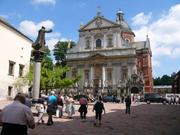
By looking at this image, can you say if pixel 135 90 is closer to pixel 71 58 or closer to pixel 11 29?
pixel 71 58

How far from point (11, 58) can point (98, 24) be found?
1257 inches

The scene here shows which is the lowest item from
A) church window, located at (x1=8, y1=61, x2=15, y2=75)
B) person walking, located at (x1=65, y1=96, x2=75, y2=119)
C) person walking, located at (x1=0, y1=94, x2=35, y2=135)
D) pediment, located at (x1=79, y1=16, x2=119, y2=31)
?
person walking, located at (x1=65, y1=96, x2=75, y2=119)

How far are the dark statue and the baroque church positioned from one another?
125 ft

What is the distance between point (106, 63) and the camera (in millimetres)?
62500

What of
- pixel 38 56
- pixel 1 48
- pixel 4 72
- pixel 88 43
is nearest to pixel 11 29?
pixel 1 48

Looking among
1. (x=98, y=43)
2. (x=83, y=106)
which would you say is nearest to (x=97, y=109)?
(x=83, y=106)

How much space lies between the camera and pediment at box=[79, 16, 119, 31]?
208ft

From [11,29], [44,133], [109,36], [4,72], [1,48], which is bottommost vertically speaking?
[44,133]

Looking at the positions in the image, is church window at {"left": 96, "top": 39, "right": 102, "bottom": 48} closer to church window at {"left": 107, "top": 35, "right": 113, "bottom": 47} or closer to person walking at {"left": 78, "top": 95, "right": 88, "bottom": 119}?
church window at {"left": 107, "top": 35, "right": 113, "bottom": 47}

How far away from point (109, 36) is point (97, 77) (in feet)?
32.6

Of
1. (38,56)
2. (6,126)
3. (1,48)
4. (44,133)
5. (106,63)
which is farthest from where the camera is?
(106,63)

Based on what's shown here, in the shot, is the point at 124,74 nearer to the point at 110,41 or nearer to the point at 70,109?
the point at 110,41

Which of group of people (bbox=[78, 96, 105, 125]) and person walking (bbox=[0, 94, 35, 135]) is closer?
person walking (bbox=[0, 94, 35, 135])

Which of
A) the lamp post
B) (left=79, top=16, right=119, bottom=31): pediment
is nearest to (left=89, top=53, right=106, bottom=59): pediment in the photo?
(left=79, top=16, right=119, bottom=31): pediment
